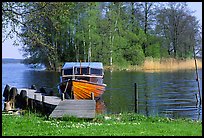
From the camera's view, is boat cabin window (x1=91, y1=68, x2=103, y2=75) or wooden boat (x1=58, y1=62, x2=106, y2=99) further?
boat cabin window (x1=91, y1=68, x2=103, y2=75)

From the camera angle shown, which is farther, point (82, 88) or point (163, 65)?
point (163, 65)

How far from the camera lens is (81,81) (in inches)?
1088

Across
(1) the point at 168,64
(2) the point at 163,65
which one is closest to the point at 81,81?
(2) the point at 163,65

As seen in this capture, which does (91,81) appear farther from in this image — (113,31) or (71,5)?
(113,31)

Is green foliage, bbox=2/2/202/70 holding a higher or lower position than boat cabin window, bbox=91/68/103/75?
higher

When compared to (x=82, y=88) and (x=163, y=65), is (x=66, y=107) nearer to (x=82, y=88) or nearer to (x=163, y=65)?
(x=82, y=88)

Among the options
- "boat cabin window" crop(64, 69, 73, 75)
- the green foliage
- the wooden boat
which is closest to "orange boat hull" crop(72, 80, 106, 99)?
the wooden boat

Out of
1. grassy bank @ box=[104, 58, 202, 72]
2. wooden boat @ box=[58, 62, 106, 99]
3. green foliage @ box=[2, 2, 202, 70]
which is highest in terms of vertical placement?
green foliage @ box=[2, 2, 202, 70]

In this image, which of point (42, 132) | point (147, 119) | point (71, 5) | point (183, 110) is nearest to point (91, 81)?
point (183, 110)

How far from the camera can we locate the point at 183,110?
22859 millimetres

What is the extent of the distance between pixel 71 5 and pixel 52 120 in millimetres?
4393

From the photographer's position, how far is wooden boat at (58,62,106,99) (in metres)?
27.5

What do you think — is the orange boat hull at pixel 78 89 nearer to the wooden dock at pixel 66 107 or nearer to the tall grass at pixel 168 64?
the wooden dock at pixel 66 107

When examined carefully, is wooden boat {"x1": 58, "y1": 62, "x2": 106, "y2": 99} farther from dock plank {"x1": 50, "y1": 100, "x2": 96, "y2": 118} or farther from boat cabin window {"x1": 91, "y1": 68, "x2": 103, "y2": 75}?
dock plank {"x1": 50, "y1": 100, "x2": 96, "y2": 118}
